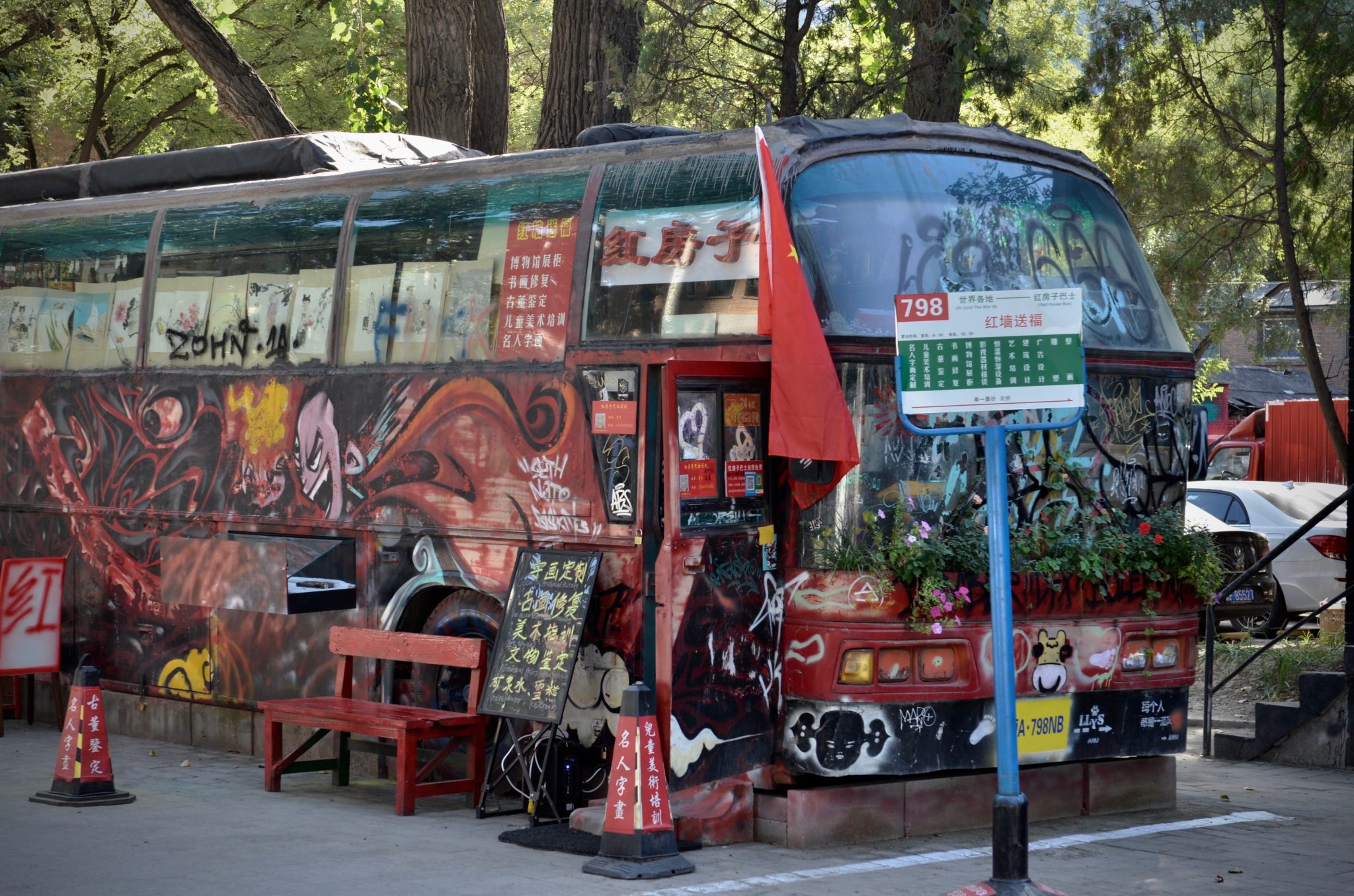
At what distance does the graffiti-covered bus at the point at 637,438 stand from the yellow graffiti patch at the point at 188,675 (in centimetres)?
2

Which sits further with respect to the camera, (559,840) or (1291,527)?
(1291,527)

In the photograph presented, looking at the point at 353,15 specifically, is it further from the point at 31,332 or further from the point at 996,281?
the point at 996,281

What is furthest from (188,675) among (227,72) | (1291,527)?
(1291,527)

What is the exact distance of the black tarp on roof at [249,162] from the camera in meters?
10.7

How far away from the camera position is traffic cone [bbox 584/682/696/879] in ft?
23.5

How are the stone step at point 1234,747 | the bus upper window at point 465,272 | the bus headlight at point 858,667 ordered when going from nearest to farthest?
the bus headlight at point 858,667
the bus upper window at point 465,272
the stone step at point 1234,747

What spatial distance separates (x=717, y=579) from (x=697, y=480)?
0.45m

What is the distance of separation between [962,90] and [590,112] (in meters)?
3.29

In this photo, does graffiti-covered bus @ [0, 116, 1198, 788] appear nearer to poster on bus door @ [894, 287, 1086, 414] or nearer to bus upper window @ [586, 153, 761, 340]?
bus upper window @ [586, 153, 761, 340]

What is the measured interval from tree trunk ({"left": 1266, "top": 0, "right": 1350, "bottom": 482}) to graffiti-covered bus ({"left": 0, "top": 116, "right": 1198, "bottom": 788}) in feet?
16.2

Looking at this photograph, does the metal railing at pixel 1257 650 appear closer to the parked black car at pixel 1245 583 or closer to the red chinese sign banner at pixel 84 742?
the parked black car at pixel 1245 583

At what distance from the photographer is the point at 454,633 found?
9.20 m

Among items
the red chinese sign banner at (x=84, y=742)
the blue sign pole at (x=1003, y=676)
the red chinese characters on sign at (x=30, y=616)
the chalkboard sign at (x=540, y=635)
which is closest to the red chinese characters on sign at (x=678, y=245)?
the chalkboard sign at (x=540, y=635)

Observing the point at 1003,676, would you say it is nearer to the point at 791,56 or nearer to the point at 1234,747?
the point at 1234,747
